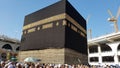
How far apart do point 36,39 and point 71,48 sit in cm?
796

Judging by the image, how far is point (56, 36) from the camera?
26875 mm

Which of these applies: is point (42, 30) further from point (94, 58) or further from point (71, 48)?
point (94, 58)

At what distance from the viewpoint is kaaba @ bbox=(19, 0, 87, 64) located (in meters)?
26.1

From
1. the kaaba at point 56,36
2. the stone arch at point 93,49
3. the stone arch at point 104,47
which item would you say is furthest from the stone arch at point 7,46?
the stone arch at point 104,47

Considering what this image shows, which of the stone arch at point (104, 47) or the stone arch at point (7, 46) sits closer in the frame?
the stone arch at point (104, 47)

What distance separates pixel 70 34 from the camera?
27.6 m

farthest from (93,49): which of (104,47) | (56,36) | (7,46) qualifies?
(7,46)

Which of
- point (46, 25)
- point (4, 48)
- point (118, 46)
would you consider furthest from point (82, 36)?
point (4, 48)

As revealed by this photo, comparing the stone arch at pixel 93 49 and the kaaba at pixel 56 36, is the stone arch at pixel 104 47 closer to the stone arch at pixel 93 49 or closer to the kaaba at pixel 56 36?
the stone arch at pixel 93 49

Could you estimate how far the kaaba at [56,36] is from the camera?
2611 centimetres

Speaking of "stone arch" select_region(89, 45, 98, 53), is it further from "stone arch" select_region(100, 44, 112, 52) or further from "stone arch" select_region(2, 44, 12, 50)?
"stone arch" select_region(2, 44, 12, 50)

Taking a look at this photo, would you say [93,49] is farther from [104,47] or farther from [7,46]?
[7,46]

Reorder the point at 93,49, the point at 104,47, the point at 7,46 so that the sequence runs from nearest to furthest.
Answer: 1. the point at 104,47
2. the point at 93,49
3. the point at 7,46

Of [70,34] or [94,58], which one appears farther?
[94,58]
